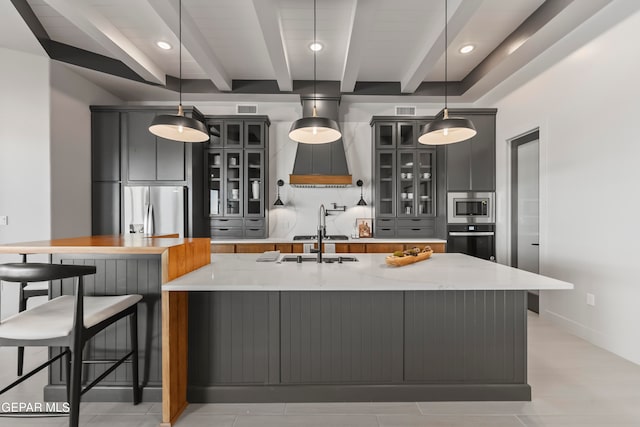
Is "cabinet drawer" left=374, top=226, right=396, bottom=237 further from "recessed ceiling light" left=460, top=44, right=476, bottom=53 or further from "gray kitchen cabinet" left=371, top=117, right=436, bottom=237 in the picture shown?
"recessed ceiling light" left=460, top=44, right=476, bottom=53

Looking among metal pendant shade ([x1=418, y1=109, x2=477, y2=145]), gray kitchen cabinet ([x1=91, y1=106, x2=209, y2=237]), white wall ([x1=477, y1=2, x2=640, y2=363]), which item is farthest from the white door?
gray kitchen cabinet ([x1=91, y1=106, x2=209, y2=237])

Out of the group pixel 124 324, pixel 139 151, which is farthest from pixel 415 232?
pixel 139 151

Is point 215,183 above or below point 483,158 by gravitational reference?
below

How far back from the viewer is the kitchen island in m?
1.95

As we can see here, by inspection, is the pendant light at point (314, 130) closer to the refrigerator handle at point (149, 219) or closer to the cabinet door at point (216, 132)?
the cabinet door at point (216, 132)

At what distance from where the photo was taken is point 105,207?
4109 mm

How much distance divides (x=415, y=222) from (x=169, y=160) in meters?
3.51

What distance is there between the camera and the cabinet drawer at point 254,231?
4473mm

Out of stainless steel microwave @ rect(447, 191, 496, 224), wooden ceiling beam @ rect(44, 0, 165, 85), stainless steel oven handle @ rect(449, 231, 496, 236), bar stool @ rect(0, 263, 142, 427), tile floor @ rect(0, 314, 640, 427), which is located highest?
wooden ceiling beam @ rect(44, 0, 165, 85)

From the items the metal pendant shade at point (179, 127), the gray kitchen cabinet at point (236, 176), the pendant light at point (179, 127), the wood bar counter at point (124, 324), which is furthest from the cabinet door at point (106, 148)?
the wood bar counter at point (124, 324)

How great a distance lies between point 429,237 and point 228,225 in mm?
2905

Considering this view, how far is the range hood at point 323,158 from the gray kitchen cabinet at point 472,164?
56.2 inches

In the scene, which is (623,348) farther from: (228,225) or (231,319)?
(228,225)

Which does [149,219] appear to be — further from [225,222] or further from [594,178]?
[594,178]
